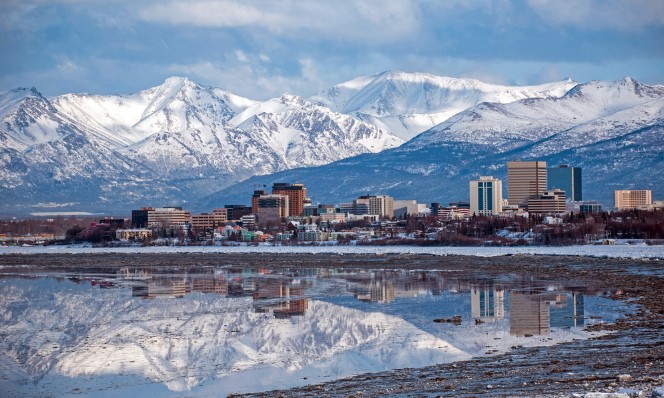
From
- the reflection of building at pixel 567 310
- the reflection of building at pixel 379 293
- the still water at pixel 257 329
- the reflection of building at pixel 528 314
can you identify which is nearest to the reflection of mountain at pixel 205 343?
the still water at pixel 257 329

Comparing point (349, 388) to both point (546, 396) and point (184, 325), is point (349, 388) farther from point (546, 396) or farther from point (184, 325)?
point (184, 325)

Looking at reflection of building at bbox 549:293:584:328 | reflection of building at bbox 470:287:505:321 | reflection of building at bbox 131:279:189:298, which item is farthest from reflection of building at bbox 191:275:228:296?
reflection of building at bbox 549:293:584:328

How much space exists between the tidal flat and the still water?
62mm

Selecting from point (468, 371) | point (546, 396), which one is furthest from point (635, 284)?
point (546, 396)

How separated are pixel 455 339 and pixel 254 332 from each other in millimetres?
7381

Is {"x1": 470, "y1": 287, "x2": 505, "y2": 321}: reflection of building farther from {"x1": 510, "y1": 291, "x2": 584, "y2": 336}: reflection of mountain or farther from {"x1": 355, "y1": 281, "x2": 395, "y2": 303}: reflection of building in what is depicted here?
Result: {"x1": 355, "y1": 281, "x2": 395, "y2": 303}: reflection of building

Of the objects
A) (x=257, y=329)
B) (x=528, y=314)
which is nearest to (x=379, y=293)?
(x=528, y=314)

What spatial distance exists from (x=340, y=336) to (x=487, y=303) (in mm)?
11835

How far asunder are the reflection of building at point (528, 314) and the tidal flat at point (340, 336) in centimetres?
8

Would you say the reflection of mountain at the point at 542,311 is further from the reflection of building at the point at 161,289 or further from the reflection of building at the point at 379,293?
the reflection of building at the point at 161,289

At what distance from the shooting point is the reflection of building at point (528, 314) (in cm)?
3672

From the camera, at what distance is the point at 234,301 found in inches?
2031

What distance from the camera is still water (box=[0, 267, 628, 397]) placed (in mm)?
29750

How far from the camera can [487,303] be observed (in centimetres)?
4700
